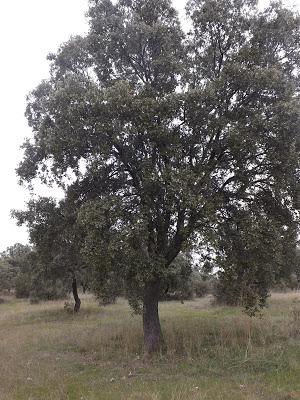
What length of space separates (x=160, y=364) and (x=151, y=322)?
98.5 inches

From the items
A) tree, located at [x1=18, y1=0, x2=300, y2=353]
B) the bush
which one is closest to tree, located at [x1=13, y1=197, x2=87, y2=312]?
tree, located at [x1=18, y1=0, x2=300, y2=353]

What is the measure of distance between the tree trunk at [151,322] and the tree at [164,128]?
4 cm

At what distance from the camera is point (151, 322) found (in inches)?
640

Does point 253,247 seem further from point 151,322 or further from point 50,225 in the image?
point 50,225

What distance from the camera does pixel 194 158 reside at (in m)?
15.6

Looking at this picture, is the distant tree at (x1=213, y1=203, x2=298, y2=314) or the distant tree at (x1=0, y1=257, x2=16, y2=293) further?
the distant tree at (x1=0, y1=257, x2=16, y2=293)

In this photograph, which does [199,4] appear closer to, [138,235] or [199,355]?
[138,235]

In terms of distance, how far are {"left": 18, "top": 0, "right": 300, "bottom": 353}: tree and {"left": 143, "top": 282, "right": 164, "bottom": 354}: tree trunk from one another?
40 millimetres

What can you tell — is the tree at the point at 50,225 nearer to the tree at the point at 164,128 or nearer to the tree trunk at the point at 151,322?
the tree at the point at 164,128

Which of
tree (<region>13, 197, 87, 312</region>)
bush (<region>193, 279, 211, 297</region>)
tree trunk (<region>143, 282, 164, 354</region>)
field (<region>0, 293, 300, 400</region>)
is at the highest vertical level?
tree (<region>13, 197, 87, 312</region>)

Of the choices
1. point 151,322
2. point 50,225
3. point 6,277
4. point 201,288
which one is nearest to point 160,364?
point 151,322

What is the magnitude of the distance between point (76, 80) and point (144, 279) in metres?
6.72

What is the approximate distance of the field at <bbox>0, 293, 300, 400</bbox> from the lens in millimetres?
10547

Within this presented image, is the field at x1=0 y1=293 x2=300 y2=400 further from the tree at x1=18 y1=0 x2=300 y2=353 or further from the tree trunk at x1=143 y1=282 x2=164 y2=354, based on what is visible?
the tree at x1=18 y1=0 x2=300 y2=353
